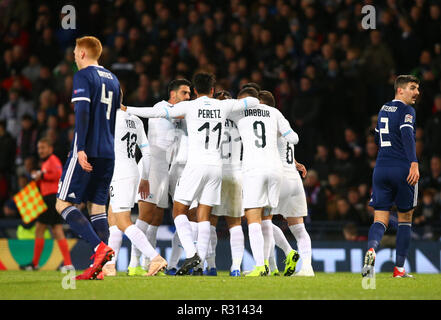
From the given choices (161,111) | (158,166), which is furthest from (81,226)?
(158,166)

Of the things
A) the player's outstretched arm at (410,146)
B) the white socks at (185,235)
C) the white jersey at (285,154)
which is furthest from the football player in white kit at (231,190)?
the player's outstretched arm at (410,146)

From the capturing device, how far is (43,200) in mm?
13508

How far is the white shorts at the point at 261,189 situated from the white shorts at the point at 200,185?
45 centimetres

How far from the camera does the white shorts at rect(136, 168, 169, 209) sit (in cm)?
1052

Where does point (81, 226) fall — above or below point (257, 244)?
above

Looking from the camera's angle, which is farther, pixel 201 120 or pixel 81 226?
pixel 201 120

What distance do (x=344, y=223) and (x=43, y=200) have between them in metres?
4.99

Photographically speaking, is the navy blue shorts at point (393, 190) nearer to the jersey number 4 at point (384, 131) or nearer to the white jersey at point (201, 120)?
the jersey number 4 at point (384, 131)

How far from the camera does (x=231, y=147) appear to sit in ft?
34.4

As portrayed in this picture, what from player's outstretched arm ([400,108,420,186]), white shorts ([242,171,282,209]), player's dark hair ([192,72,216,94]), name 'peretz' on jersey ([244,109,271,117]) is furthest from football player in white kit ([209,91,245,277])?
player's outstretched arm ([400,108,420,186])

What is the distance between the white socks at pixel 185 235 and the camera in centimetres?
937

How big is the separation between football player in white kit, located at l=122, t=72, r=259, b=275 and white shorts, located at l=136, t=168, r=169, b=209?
0.80m

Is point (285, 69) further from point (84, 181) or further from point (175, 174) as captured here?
point (84, 181)

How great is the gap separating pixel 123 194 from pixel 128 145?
2.28 ft
